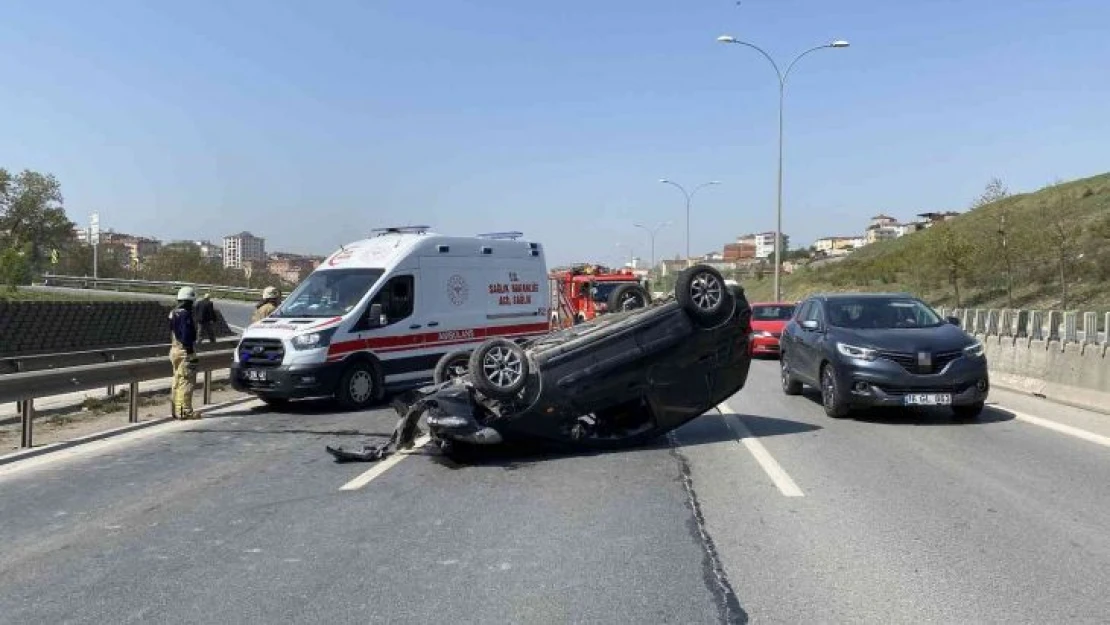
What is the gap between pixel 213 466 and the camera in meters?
8.62

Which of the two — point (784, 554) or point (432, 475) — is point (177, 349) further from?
point (784, 554)

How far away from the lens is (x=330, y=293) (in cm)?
1366

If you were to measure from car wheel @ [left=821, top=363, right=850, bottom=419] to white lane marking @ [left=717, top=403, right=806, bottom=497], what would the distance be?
1136mm

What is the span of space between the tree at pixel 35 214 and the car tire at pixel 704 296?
222 feet

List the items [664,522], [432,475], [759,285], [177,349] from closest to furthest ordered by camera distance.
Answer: [664,522] → [432,475] → [177,349] → [759,285]

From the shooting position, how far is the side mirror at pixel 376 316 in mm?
13203

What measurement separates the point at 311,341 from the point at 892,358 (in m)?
7.62

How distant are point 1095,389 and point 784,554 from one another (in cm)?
969

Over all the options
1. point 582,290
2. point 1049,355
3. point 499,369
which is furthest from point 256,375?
point 582,290

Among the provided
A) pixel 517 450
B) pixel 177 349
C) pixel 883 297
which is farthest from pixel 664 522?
pixel 177 349

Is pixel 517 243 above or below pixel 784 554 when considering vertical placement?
above

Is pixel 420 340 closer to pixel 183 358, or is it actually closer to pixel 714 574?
pixel 183 358

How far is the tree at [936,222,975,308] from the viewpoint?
141 feet

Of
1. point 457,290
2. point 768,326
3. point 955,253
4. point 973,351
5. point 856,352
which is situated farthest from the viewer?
point 955,253
